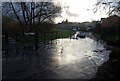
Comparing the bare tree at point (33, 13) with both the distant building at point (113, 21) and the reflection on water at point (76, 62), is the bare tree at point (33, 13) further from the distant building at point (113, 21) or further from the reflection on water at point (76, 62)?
the reflection on water at point (76, 62)

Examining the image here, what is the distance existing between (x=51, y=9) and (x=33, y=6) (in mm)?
3718

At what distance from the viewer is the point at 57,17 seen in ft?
152

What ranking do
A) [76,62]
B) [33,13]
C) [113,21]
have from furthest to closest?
1. [33,13]
2. [113,21]
3. [76,62]

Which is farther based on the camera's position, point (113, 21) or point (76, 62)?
point (113, 21)

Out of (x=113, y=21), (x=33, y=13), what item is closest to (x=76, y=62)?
(x=113, y=21)

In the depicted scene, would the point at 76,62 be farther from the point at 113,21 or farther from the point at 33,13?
the point at 33,13

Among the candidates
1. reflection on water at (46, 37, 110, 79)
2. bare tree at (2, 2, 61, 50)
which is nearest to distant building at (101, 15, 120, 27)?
reflection on water at (46, 37, 110, 79)

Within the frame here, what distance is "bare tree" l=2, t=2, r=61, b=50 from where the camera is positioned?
40.4 metres

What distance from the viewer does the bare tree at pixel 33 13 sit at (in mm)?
40434

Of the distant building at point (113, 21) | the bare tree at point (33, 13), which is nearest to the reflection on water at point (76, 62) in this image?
the distant building at point (113, 21)

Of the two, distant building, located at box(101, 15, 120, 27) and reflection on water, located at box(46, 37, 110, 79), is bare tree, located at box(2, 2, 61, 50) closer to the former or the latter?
distant building, located at box(101, 15, 120, 27)

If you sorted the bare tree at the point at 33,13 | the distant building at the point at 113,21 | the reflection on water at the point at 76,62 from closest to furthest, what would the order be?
the reflection on water at the point at 76,62 → the distant building at the point at 113,21 → the bare tree at the point at 33,13

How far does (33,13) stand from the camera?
142 ft

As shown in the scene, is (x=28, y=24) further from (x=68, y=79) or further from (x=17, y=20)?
(x=68, y=79)
